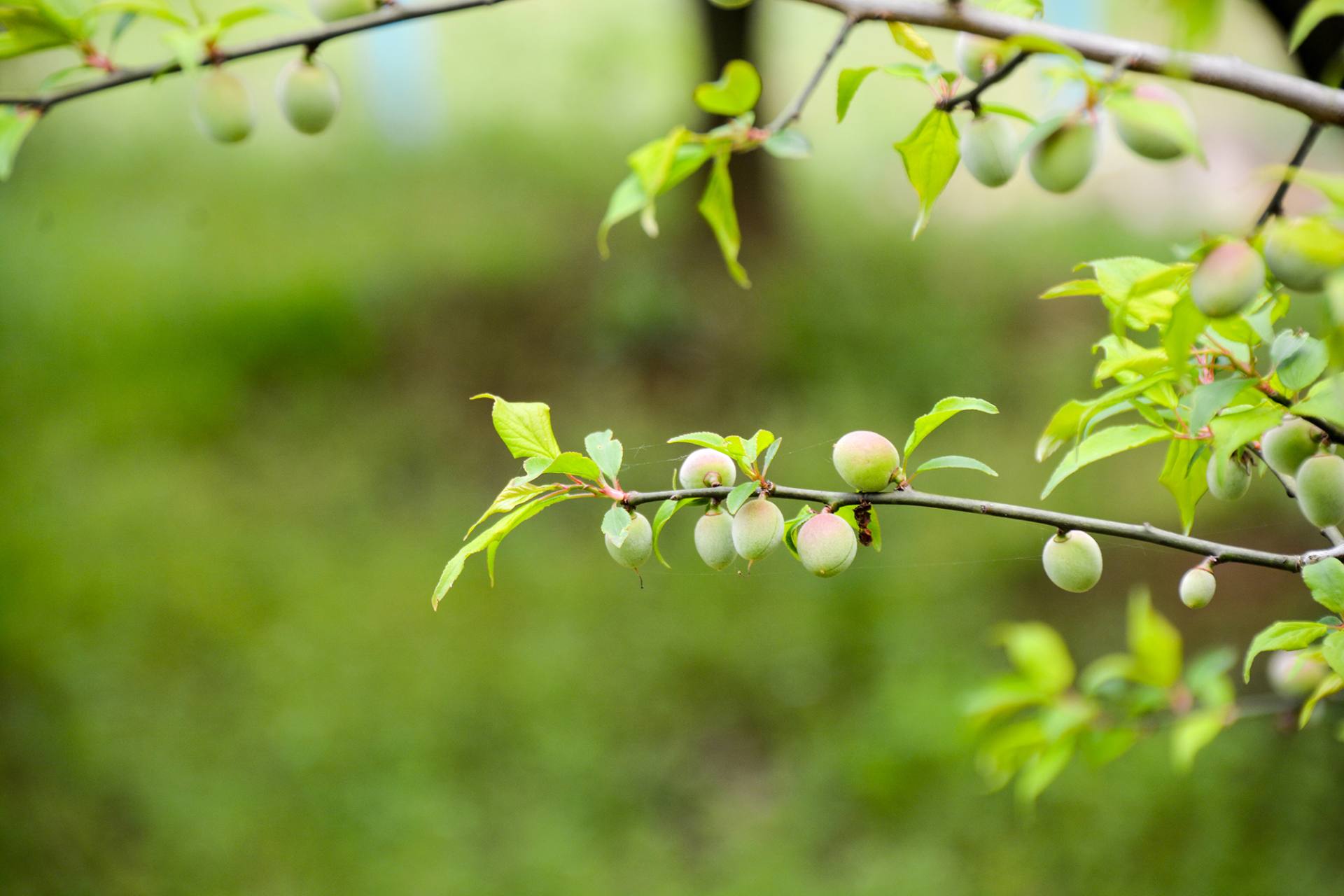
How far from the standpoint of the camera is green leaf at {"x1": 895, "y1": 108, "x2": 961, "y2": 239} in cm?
56

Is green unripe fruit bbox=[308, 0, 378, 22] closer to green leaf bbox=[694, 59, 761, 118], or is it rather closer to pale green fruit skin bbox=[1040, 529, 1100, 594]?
green leaf bbox=[694, 59, 761, 118]

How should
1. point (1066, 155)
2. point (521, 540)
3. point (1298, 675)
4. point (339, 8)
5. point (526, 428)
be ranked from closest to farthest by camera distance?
point (1066, 155) → point (526, 428) → point (339, 8) → point (1298, 675) → point (521, 540)

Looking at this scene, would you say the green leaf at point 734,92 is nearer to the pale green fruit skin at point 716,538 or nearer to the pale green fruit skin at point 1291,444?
the pale green fruit skin at point 716,538

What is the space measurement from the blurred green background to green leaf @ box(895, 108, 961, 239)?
2.14 feet

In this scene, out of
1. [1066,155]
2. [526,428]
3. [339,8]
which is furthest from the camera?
[339,8]

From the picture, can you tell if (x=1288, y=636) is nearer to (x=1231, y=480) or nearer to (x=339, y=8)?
(x=1231, y=480)

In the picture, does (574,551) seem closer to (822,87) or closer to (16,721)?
(16,721)

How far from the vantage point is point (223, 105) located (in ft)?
2.44

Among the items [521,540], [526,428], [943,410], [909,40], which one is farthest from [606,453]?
[521,540]

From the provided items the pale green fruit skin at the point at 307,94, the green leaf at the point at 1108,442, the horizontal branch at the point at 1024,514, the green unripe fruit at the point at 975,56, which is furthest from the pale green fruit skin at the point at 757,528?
the pale green fruit skin at the point at 307,94

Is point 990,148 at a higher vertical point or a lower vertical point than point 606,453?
higher

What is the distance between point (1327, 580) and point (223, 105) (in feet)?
2.50

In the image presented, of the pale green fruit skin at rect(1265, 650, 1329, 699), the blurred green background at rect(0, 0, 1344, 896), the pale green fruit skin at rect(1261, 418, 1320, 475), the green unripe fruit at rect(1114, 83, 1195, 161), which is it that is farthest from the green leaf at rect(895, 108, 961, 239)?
the blurred green background at rect(0, 0, 1344, 896)

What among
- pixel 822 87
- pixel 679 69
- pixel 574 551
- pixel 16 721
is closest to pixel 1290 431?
pixel 574 551
